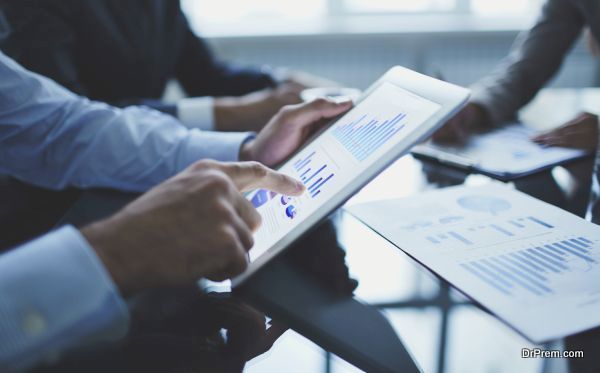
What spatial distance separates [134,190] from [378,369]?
0.52 meters

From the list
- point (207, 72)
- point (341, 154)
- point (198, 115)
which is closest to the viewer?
point (341, 154)

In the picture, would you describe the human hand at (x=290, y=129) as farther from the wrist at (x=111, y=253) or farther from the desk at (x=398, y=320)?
the wrist at (x=111, y=253)

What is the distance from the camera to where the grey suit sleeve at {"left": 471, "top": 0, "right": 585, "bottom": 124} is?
1129 mm

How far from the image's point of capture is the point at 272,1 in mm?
2666

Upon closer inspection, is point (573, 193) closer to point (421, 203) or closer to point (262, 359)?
point (421, 203)

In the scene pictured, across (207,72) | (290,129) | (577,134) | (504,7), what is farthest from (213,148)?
(504,7)

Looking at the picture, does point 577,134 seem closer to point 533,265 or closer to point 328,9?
point 533,265

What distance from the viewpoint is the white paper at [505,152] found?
2.51 ft

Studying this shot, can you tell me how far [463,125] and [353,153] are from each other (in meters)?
0.49

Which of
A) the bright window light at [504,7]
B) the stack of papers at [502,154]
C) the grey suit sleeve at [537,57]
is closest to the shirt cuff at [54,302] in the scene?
the stack of papers at [502,154]

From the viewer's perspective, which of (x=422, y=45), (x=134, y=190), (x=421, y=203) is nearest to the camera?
(x=421, y=203)

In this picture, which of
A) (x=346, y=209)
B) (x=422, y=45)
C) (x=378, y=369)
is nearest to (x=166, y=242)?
(x=378, y=369)

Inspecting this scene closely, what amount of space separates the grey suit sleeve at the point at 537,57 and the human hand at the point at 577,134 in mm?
223

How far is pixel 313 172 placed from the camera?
57cm
